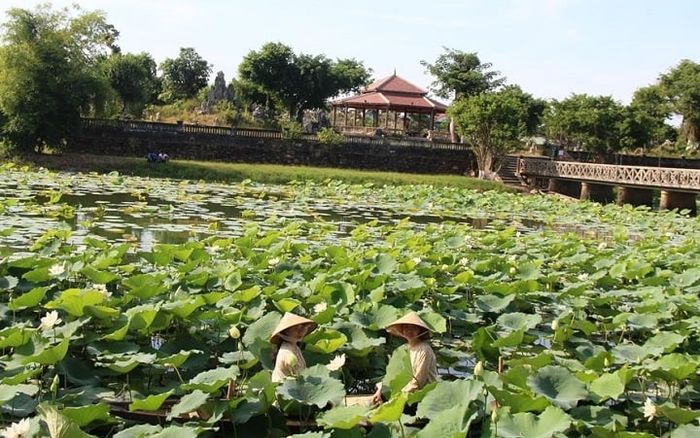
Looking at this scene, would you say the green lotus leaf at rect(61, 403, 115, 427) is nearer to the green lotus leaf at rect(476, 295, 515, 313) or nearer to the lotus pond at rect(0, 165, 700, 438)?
the lotus pond at rect(0, 165, 700, 438)

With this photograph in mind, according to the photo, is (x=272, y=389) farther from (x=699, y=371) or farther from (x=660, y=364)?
(x=699, y=371)

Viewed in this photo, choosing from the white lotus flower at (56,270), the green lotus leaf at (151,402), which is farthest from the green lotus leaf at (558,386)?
the white lotus flower at (56,270)

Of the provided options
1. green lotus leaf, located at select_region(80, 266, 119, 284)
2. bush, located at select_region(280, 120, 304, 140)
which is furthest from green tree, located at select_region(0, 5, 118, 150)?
green lotus leaf, located at select_region(80, 266, 119, 284)

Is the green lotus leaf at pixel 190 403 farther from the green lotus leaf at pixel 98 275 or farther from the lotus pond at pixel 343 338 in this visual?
the green lotus leaf at pixel 98 275

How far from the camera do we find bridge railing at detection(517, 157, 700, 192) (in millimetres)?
21828

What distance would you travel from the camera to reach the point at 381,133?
116 feet

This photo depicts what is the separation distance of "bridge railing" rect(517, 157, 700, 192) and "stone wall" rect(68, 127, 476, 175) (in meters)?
3.34

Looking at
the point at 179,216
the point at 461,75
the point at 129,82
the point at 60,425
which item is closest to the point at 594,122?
the point at 461,75

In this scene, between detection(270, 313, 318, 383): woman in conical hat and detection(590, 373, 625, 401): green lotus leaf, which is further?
detection(270, 313, 318, 383): woman in conical hat

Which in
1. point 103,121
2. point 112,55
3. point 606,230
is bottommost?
point 606,230

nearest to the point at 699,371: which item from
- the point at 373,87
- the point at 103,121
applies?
the point at 103,121

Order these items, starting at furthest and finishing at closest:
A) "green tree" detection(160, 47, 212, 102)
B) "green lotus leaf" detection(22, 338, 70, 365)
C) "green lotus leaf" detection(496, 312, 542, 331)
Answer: "green tree" detection(160, 47, 212, 102) < "green lotus leaf" detection(496, 312, 542, 331) < "green lotus leaf" detection(22, 338, 70, 365)

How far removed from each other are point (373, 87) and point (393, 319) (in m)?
34.0

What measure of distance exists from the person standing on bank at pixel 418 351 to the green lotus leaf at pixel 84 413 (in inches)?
61.5
